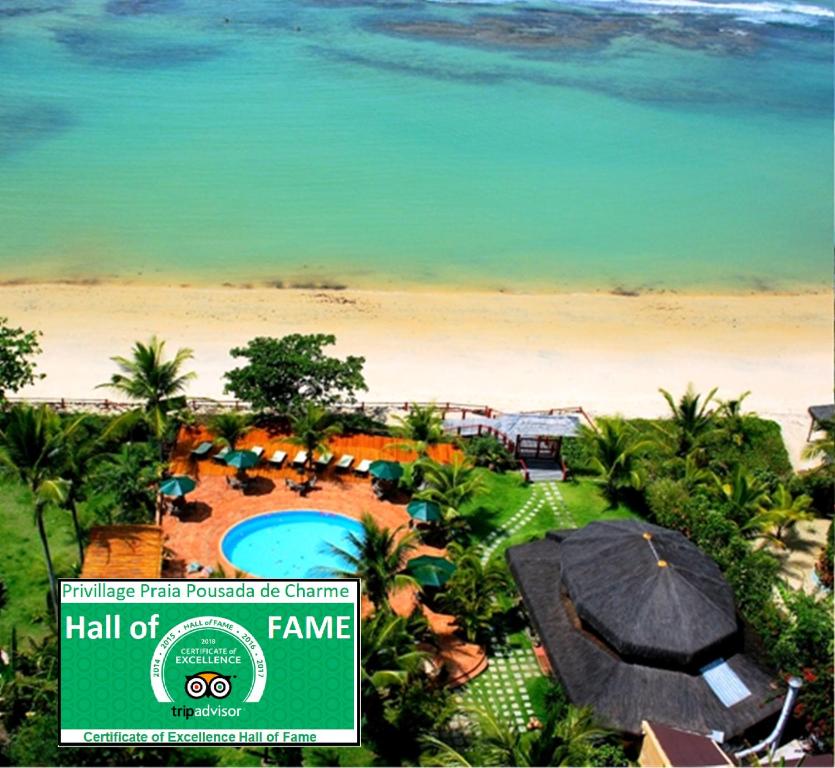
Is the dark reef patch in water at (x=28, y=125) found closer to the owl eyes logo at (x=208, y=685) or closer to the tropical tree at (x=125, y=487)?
the tropical tree at (x=125, y=487)

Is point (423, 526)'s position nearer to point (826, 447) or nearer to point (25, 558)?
A: point (25, 558)

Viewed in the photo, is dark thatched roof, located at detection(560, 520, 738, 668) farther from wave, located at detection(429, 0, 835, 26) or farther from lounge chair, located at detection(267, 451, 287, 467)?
wave, located at detection(429, 0, 835, 26)

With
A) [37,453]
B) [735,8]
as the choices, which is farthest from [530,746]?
[735,8]

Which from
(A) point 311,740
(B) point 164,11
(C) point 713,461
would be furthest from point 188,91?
(A) point 311,740

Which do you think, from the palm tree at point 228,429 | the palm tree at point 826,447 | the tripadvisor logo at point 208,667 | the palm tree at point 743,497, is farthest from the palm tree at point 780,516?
the tripadvisor logo at point 208,667

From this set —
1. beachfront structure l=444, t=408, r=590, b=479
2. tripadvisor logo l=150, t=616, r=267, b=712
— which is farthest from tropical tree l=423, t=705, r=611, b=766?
beachfront structure l=444, t=408, r=590, b=479

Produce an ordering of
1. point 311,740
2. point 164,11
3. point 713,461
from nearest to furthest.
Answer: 1. point 311,740
2. point 713,461
3. point 164,11

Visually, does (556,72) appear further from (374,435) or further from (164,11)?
(374,435)
